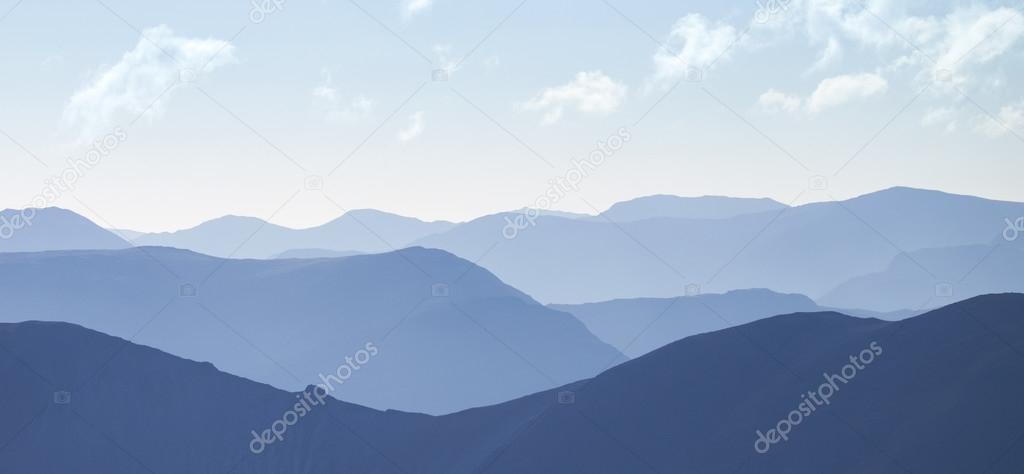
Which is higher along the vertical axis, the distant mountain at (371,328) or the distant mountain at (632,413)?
the distant mountain at (371,328)

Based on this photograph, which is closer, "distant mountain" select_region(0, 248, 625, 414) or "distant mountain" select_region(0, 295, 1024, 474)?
"distant mountain" select_region(0, 295, 1024, 474)

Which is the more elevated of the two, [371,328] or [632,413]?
[371,328]

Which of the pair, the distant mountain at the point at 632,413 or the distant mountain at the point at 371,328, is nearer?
the distant mountain at the point at 632,413

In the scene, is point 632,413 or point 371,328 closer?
point 632,413

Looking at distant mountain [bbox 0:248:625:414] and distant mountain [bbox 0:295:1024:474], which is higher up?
distant mountain [bbox 0:248:625:414]
